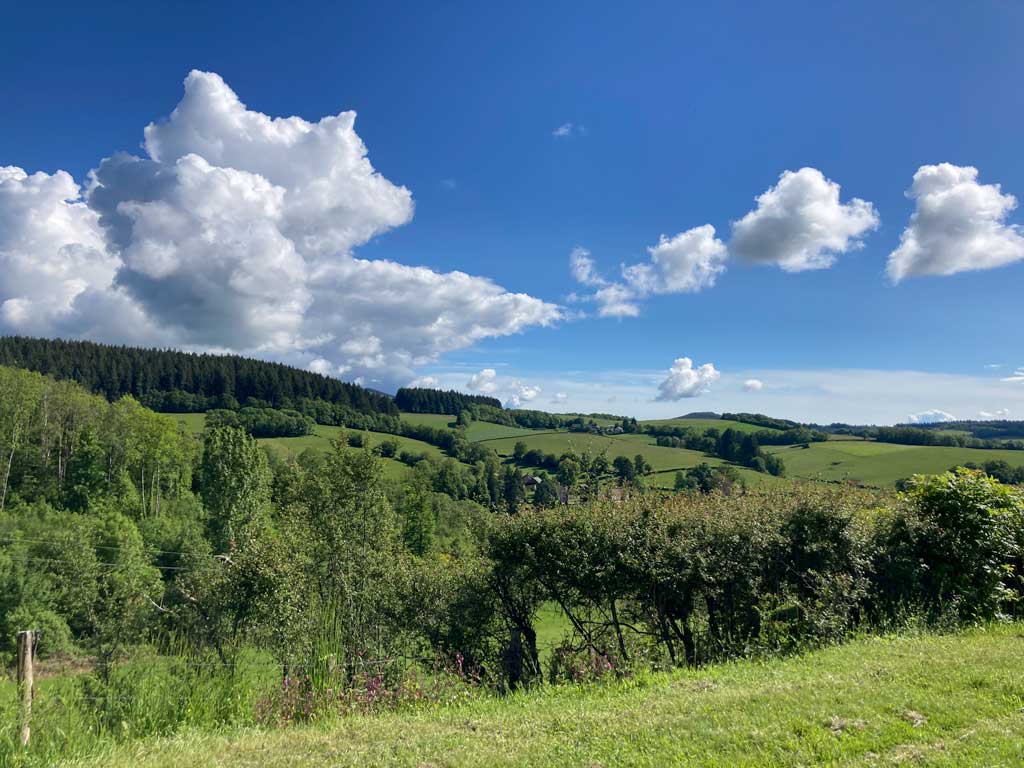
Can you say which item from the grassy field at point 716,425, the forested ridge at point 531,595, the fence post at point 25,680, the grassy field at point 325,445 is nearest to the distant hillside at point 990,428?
the grassy field at point 716,425

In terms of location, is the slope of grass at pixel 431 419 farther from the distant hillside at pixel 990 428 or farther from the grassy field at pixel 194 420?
the distant hillside at pixel 990 428

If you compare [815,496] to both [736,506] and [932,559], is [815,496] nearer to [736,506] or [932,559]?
[736,506]

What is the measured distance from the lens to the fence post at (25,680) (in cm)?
536

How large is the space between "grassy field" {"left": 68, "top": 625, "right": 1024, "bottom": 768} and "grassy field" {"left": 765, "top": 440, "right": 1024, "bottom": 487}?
2401 inches

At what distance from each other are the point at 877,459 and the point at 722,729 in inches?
3351

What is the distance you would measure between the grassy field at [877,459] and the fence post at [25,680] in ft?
220

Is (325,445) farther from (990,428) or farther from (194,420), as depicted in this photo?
(990,428)

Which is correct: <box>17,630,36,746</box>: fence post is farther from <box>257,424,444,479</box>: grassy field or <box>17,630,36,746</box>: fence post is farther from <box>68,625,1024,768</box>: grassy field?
<box>257,424,444,479</box>: grassy field

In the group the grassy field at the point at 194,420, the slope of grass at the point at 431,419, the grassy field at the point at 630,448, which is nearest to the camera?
the grassy field at the point at 630,448

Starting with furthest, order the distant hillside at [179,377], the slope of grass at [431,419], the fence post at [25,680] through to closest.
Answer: the slope of grass at [431,419] < the distant hillside at [179,377] < the fence post at [25,680]

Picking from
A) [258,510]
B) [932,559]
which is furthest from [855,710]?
[258,510]

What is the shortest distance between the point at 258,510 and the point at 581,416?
10269 centimetres

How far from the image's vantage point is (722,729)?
5.00 meters

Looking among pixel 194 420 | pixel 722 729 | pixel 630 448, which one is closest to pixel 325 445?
pixel 194 420
